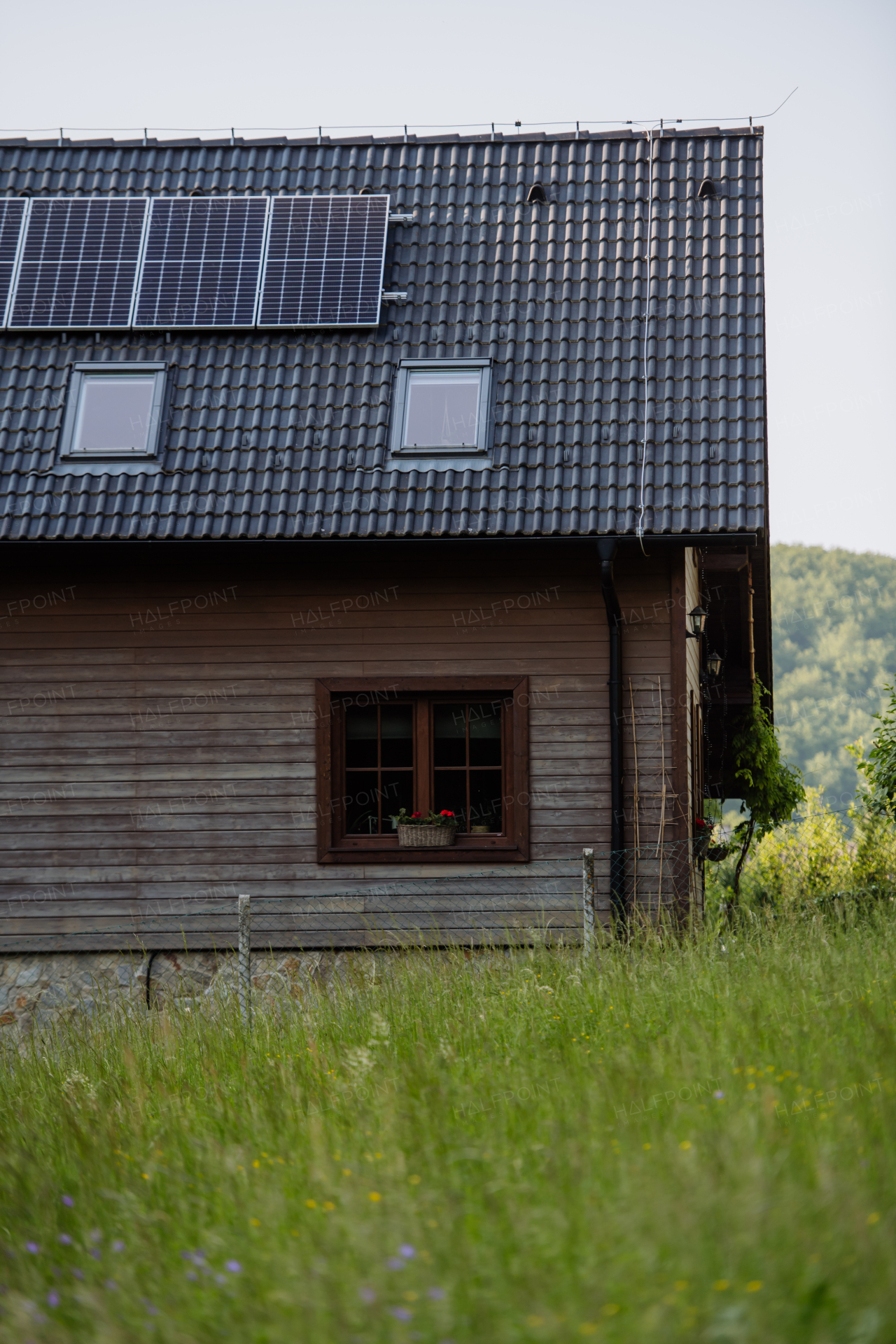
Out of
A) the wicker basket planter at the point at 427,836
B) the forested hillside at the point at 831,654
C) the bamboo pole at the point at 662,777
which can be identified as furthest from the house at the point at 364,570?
the forested hillside at the point at 831,654

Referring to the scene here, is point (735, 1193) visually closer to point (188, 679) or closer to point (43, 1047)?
point (43, 1047)

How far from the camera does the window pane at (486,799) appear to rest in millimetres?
9258

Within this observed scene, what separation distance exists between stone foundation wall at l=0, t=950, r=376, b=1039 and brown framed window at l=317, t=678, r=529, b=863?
2.85ft

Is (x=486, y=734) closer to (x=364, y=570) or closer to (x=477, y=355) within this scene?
(x=364, y=570)

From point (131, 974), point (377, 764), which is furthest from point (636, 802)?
point (131, 974)

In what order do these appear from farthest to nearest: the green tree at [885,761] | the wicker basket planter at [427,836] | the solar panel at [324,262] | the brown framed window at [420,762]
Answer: the green tree at [885,761] → the solar panel at [324,262] → the brown framed window at [420,762] → the wicker basket planter at [427,836]

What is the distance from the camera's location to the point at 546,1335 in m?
2.30

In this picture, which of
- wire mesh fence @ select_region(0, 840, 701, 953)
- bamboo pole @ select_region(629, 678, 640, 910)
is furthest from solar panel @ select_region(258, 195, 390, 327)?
wire mesh fence @ select_region(0, 840, 701, 953)

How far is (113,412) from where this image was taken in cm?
975

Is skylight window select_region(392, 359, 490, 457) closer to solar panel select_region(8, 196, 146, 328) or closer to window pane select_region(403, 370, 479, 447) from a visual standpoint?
window pane select_region(403, 370, 479, 447)

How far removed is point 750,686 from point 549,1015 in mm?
9726

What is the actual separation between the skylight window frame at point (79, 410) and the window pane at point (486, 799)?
12.2 ft

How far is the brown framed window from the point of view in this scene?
9109 millimetres

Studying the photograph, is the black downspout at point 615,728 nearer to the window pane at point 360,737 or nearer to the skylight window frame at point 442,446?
the skylight window frame at point 442,446
